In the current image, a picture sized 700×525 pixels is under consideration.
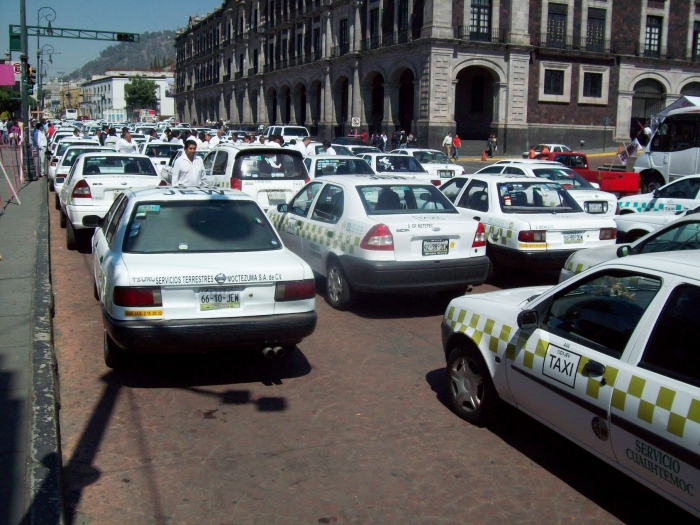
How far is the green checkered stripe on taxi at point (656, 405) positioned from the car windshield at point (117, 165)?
37.4 ft

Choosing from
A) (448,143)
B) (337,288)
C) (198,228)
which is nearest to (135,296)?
(198,228)

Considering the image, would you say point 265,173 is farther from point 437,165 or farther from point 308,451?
point 437,165

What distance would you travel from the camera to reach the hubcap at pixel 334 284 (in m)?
9.00

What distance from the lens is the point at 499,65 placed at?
1785 inches

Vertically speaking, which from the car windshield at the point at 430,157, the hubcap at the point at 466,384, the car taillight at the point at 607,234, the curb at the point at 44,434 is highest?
the car windshield at the point at 430,157

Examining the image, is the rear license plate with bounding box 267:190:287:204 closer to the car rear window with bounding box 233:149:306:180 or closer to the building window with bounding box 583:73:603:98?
the car rear window with bounding box 233:149:306:180

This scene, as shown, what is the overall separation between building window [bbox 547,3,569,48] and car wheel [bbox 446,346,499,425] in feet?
148

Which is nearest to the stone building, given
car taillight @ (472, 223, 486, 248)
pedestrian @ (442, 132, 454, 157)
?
pedestrian @ (442, 132, 454, 157)

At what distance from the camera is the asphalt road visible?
4285mm

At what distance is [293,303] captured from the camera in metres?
6.14

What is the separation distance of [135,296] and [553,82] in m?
46.0

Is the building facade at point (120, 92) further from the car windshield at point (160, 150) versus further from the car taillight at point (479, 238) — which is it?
the car taillight at point (479, 238)

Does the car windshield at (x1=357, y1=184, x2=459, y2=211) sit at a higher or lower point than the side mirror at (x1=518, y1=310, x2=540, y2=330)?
higher

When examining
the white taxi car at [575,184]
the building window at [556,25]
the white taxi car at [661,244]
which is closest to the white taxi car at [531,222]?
the white taxi car at [575,184]
